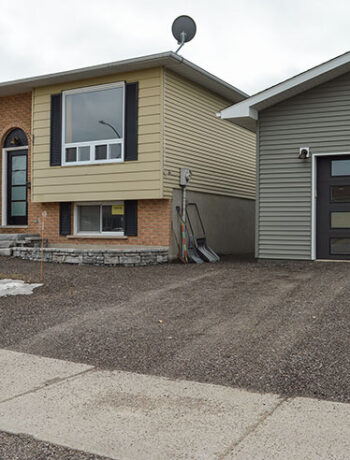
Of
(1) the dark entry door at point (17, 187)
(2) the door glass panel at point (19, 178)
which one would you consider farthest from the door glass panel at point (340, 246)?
(2) the door glass panel at point (19, 178)

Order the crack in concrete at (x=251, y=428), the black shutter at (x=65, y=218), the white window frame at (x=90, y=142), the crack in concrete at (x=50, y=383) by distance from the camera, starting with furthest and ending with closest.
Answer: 1. the black shutter at (x=65, y=218)
2. the white window frame at (x=90, y=142)
3. the crack in concrete at (x=50, y=383)
4. the crack in concrete at (x=251, y=428)

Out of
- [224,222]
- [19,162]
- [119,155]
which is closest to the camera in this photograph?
[119,155]

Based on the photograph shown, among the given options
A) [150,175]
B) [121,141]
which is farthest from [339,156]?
[121,141]

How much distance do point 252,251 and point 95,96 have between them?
6.81 metres

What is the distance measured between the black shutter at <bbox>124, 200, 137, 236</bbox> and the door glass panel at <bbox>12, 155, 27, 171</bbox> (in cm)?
398

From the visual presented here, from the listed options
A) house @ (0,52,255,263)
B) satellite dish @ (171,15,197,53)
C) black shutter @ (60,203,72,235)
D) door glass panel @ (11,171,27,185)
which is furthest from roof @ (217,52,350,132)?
door glass panel @ (11,171,27,185)

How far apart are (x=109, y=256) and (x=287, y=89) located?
498 centimetres

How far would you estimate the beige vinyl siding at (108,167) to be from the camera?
1159 cm

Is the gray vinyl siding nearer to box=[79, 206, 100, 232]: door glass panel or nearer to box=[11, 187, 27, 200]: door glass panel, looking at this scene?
box=[79, 206, 100, 232]: door glass panel

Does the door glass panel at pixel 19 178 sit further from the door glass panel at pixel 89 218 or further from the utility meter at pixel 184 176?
the utility meter at pixel 184 176

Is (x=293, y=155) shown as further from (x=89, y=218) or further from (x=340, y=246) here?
(x=89, y=218)

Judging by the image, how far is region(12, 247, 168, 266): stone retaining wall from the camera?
11.0m

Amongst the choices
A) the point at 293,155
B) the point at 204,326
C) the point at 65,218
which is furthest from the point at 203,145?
the point at 204,326

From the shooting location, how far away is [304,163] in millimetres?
10641
